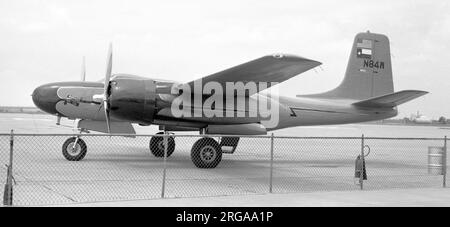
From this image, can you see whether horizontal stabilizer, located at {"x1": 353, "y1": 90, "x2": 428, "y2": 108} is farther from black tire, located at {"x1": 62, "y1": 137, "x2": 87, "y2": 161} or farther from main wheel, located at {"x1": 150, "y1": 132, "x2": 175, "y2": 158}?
black tire, located at {"x1": 62, "y1": 137, "x2": 87, "y2": 161}

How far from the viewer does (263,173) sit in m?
13.6

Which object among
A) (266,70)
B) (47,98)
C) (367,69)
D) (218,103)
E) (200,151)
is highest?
(367,69)

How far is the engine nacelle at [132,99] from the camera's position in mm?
13297

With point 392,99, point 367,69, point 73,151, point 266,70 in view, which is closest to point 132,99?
point 73,151

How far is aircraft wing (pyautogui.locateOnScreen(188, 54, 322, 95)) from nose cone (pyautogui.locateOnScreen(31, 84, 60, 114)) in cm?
461

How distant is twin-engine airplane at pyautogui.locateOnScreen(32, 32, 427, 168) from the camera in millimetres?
13422

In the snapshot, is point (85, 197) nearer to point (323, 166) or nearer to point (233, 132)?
point (233, 132)

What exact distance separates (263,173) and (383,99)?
6214 mm

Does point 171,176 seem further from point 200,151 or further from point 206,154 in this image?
point 206,154

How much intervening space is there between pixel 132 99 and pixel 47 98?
370 centimetres

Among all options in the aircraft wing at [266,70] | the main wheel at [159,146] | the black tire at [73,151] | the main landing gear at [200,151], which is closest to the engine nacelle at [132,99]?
the main landing gear at [200,151]

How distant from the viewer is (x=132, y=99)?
1332cm

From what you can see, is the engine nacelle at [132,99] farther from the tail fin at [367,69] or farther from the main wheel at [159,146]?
the tail fin at [367,69]
